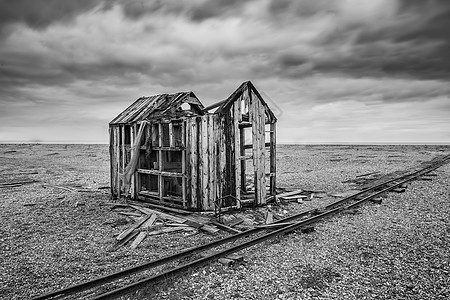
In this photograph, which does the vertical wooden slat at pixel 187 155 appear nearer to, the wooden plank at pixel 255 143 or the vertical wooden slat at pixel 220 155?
the vertical wooden slat at pixel 220 155

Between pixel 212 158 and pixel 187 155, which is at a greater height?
pixel 187 155

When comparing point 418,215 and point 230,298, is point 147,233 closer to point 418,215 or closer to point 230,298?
point 230,298

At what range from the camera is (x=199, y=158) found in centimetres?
1090

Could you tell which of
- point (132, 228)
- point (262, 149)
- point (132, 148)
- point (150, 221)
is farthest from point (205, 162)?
point (132, 148)

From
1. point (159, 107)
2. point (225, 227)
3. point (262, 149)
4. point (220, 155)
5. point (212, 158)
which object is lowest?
point (225, 227)

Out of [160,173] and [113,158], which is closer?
[160,173]

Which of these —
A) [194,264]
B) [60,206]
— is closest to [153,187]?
[60,206]

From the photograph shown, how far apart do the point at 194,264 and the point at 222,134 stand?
569 cm

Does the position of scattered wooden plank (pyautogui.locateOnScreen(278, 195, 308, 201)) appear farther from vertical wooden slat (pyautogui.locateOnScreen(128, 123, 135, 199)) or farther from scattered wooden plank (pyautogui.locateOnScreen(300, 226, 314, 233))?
vertical wooden slat (pyautogui.locateOnScreen(128, 123, 135, 199))

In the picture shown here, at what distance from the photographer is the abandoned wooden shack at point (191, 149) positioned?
10.9 m

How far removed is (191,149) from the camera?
11.0 meters

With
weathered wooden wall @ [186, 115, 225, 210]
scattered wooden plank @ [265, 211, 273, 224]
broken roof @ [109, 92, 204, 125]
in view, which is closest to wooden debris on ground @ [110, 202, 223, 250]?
weathered wooden wall @ [186, 115, 225, 210]

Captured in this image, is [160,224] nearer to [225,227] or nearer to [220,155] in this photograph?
[225,227]

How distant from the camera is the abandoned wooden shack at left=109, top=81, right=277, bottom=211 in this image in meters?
10.9
